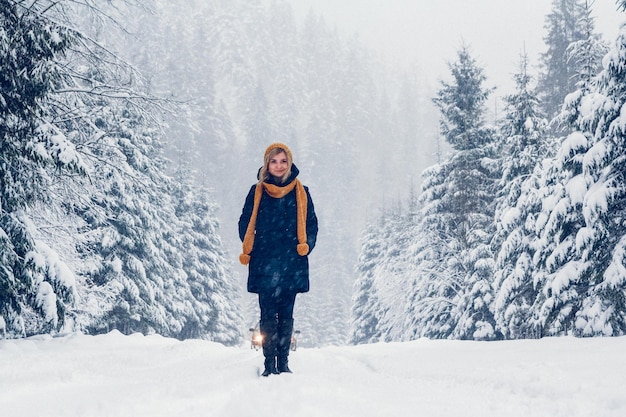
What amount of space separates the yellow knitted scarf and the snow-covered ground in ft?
3.77

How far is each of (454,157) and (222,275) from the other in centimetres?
1638

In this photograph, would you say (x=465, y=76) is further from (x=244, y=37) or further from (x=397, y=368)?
(x=244, y=37)

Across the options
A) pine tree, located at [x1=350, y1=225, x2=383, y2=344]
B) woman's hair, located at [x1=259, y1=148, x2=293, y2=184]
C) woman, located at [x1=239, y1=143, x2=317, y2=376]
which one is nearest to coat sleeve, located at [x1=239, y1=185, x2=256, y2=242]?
woman, located at [x1=239, y1=143, x2=317, y2=376]

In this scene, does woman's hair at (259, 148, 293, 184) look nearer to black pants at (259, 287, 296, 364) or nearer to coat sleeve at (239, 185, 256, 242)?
coat sleeve at (239, 185, 256, 242)

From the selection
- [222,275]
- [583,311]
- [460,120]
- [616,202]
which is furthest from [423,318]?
[222,275]

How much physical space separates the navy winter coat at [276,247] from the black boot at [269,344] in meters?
0.36

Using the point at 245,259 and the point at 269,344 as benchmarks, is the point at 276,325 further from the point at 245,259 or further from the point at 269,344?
the point at 245,259

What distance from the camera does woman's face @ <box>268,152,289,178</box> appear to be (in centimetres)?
480

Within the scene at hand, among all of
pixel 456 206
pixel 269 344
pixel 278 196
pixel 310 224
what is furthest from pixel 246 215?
pixel 456 206

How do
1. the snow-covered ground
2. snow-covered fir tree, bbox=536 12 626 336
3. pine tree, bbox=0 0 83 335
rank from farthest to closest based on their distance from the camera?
snow-covered fir tree, bbox=536 12 626 336 → pine tree, bbox=0 0 83 335 → the snow-covered ground

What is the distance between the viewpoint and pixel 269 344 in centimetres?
483

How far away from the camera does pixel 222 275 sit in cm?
3055

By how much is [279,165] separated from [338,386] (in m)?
2.07

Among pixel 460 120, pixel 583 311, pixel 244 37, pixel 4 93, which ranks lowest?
pixel 583 311
